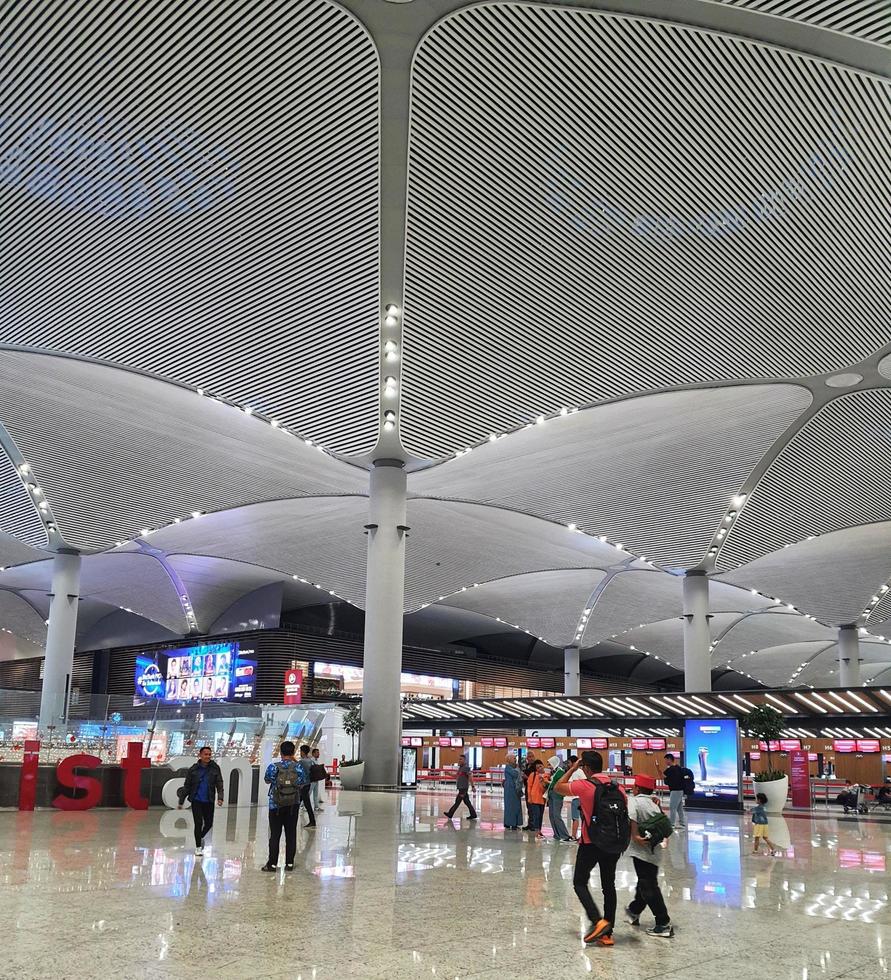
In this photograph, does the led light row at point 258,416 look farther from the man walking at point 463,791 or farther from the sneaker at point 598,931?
the sneaker at point 598,931

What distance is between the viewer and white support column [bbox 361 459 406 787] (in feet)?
84.9

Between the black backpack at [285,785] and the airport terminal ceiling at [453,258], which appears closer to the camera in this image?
the black backpack at [285,785]

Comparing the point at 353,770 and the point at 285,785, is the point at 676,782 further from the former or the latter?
the point at 353,770

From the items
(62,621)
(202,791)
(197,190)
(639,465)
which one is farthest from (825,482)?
(62,621)

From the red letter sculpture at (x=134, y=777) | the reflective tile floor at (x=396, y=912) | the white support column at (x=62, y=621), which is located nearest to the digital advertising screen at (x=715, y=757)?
the reflective tile floor at (x=396, y=912)

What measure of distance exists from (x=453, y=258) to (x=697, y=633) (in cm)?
2557

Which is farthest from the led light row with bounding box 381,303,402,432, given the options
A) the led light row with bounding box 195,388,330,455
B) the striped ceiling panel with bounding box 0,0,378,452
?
the led light row with bounding box 195,388,330,455

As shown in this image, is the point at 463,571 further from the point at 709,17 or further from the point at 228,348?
the point at 709,17

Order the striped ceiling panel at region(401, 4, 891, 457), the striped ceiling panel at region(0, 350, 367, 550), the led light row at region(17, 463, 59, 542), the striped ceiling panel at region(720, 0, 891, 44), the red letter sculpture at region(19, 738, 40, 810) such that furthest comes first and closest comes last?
the led light row at region(17, 463, 59, 542) → the striped ceiling panel at region(0, 350, 367, 550) → the red letter sculpture at region(19, 738, 40, 810) → the striped ceiling panel at region(401, 4, 891, 457) → the striped ceiling panel at region(720, 0, 891, 44)

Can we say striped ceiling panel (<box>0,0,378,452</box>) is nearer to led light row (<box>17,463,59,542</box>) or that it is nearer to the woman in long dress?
the woman in long dress

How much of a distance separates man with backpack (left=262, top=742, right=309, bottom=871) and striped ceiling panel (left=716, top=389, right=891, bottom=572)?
20.2m

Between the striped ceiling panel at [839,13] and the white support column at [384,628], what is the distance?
17424 mm

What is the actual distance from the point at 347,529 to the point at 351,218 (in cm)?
2315

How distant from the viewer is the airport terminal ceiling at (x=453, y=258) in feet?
44.0
